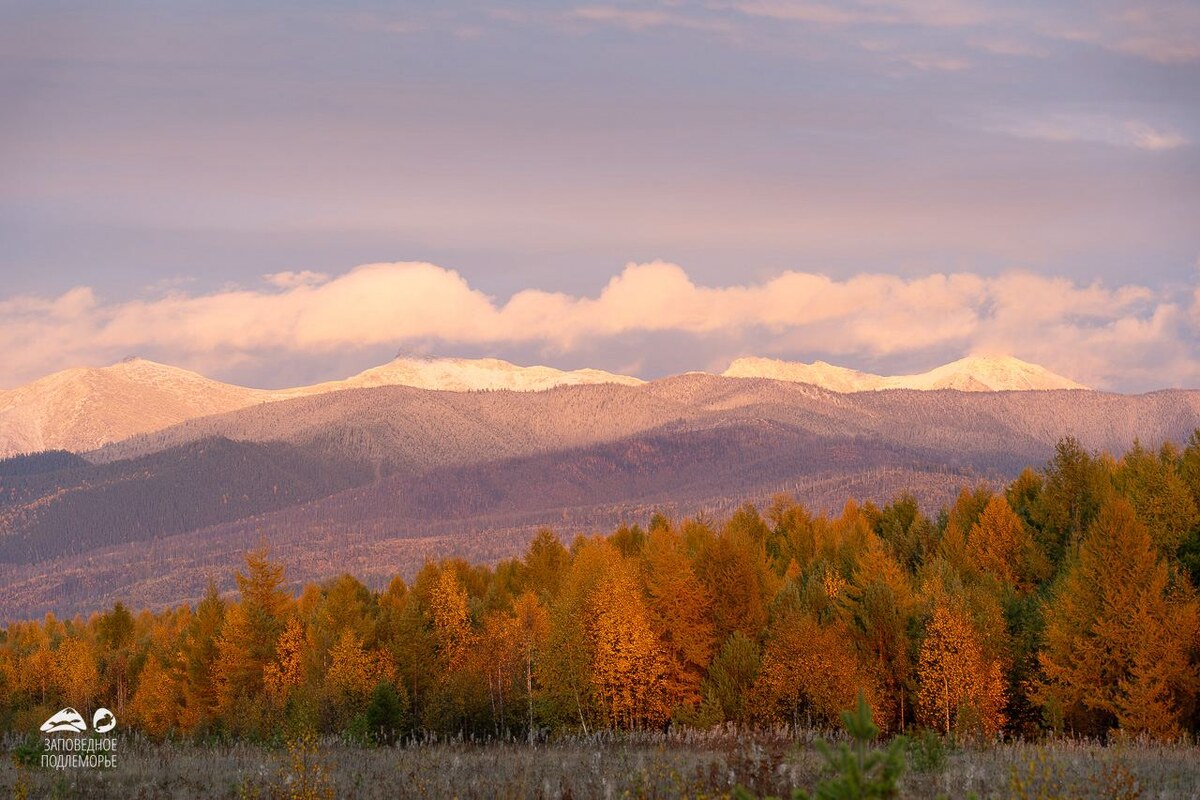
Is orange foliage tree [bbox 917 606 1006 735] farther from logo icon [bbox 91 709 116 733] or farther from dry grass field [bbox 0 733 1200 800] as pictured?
logo icon [bbox 91 709 116 733]

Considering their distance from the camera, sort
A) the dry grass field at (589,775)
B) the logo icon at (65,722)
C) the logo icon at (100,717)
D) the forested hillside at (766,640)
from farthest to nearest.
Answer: the forested hillside at (766,640), the logo icon at (65,722), the logo icon at (100,717), the dry grass field at (589,775)

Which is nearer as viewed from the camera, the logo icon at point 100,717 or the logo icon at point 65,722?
the logo icon at point 100,717

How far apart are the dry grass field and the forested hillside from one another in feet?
63.8

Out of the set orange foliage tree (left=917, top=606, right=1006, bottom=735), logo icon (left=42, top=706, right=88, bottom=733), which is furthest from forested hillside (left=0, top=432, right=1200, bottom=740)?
logo icon (left=42, top=706, right=88, bottom=733)

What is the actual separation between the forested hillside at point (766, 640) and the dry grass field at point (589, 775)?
19.5 m

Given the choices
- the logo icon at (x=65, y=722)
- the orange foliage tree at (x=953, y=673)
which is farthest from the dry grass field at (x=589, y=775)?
the orange foliage tree at (x=953, y=673)

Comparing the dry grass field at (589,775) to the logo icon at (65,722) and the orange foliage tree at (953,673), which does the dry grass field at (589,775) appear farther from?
the orange foliage tree at (953,673)

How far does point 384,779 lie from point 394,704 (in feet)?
134

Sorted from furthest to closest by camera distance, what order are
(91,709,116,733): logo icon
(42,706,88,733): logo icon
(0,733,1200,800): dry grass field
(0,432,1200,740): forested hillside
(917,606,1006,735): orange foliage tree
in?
(917,606,1006,735): orange foliage tree, (0,432,1200,740): forested hillside, (42,706,88,733): logo icon, (91,709,116,733): logo icon, (0,733,1200,800): dry grass field

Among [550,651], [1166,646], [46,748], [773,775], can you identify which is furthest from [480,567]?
[773,775]

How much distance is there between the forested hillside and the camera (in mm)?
58344

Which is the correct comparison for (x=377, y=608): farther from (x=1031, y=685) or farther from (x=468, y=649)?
(x=1031, y=685)

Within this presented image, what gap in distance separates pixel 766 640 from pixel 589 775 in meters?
45.0

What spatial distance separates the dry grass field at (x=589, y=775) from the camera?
2156 cm
